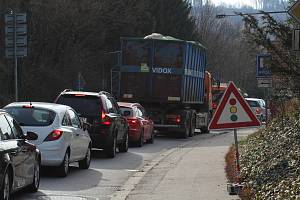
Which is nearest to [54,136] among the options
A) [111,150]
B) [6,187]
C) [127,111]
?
[6,187]

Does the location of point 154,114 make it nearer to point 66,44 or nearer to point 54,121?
point 54,121

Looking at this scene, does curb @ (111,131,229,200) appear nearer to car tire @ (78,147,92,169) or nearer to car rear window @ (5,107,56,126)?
car tire @ (78,147,92,169)

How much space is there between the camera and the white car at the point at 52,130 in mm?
13430

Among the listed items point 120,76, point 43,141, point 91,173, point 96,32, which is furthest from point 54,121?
point 96,32

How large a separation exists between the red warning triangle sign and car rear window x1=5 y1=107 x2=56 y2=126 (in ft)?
13.1

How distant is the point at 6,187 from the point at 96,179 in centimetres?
463

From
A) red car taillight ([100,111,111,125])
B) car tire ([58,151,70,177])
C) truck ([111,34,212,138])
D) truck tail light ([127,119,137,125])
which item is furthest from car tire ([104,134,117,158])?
truck ([111,34,212,138])

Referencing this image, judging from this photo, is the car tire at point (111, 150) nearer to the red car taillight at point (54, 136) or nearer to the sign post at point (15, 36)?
the sign post at point (15, 36)

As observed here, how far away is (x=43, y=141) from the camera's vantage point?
1345 cm

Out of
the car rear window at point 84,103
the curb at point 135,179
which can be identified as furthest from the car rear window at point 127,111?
the car rear window at point 84,103

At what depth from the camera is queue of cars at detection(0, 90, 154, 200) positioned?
10.1 m

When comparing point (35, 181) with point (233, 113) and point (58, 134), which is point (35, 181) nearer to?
point (58, 134)

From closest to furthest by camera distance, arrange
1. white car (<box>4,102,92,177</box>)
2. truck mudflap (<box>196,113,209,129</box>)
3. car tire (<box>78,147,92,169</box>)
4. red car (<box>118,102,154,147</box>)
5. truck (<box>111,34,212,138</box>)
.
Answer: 1. white car (<box>4,102,92,177</box>)
2. car tire (<box>78,147,92,169</box>)
3. red car (<box>118,102,154,147</box>)
4. truck (<box>111,34,212,138</box>)
5. truck mudflap (<box>196,113,209,129</box>)

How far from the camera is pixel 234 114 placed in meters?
11.5
